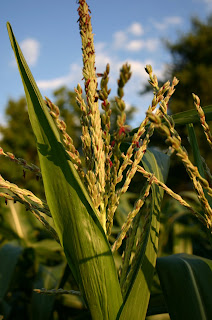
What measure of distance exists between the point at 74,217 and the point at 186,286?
29 cm

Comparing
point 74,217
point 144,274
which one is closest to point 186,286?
point 144,274

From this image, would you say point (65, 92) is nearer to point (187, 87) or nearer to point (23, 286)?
point (187, 87)

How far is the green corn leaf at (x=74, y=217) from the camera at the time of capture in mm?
Answer: 606

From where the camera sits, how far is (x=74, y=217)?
24.1 inches

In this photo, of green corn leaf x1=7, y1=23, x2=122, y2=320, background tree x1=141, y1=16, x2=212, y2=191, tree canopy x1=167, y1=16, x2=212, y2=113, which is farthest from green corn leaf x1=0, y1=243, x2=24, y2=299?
tree canopy x1=167, y1=16, x2=212, y2=113

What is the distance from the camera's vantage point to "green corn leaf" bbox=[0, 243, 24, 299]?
133cm

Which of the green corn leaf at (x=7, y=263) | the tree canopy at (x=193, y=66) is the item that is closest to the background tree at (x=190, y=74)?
the tree canopy at (x=193, y=66)

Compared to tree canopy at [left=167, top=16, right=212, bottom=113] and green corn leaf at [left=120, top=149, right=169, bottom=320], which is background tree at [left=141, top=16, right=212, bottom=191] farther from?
green corn leaf at [left=120, top=149, right=169, bottom=320]

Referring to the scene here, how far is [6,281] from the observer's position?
4.39 feet

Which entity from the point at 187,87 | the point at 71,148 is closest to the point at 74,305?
the point at 71,148

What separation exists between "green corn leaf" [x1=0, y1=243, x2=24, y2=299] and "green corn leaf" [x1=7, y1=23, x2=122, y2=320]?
787 millimetres

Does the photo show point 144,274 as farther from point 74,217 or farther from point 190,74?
point 190,74

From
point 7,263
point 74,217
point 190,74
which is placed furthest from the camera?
point 190,74

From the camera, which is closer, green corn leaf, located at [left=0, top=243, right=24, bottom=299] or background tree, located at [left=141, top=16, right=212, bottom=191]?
green corn leaf, located at [left=0, top=243, right=24, bottom=299]
